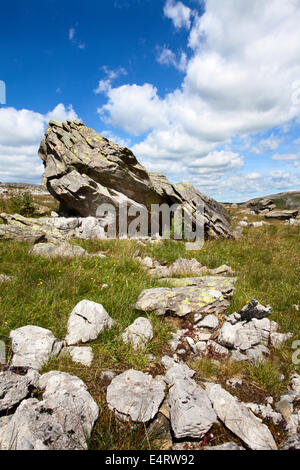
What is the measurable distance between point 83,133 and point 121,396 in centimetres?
1377

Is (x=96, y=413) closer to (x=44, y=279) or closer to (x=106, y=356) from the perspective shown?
(x=106, y=356)

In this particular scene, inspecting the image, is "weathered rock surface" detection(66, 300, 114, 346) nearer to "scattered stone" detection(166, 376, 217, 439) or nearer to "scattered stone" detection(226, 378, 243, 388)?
"scattered stone" detection(166, 376, 217, 439)

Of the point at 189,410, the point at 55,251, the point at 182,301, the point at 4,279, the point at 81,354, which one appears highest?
the point at 55,251

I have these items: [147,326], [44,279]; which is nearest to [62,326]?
[147,326]

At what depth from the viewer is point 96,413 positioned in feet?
7.98

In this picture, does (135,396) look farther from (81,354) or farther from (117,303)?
(117,303)

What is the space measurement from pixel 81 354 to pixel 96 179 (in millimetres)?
→ 10885

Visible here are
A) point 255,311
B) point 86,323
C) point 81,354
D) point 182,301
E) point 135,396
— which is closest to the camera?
point 135,396

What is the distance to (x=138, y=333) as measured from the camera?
3764 mm

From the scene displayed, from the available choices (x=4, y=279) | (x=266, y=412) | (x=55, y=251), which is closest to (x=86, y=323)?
(x=4, y=279)

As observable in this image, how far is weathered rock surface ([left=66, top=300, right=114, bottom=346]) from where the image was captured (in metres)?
3.54

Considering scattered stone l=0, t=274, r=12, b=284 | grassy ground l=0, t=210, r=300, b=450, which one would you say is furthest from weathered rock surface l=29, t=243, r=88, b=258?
scattered stone l=0, t=274, r=12, b=284

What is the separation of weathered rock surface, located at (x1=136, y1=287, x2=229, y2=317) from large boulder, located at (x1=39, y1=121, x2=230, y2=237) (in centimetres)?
853
